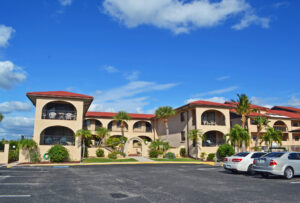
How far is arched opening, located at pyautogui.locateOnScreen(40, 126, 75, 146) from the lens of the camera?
29.2 meters

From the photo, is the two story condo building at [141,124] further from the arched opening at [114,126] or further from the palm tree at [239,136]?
the palm tree at [239,136]

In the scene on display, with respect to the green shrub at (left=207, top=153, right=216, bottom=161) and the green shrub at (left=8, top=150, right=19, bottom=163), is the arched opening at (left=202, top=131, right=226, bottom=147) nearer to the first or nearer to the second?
the green shrub at (left=207, top=153, right=216, bottom=161)

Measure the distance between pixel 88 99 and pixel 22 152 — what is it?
8745 mm

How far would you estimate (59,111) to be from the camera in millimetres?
30453

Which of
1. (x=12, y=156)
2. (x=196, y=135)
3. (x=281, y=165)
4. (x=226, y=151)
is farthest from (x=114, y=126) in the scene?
(x=281, y=165)

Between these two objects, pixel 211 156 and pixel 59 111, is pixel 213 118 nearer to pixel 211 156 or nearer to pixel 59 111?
pixel 211 156

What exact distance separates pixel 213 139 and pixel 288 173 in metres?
21.2

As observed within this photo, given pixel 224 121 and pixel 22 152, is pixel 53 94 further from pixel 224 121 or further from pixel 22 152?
pixel 224 121

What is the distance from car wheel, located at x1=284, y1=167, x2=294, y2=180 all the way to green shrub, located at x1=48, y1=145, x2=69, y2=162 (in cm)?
2049

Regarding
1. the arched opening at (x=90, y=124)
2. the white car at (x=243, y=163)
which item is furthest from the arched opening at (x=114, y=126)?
the white car at (x=243, y=163)

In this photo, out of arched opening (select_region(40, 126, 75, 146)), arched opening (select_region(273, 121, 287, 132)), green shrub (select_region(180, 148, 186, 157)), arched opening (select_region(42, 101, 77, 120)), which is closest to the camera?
arched opening (select_region(40, 126, 75, 146))

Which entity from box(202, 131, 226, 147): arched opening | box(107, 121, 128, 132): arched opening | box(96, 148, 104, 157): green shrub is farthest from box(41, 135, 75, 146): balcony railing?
box(202, 131, 226, 147): arched opening

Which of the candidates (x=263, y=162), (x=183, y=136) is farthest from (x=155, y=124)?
(x=263, y=162)

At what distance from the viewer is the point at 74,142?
1151 inches
